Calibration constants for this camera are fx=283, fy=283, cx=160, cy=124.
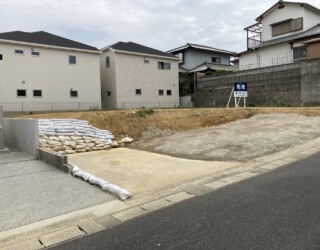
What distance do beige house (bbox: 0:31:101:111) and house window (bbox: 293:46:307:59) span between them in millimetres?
16891

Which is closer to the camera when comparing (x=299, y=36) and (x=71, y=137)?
(x=71, y=137)

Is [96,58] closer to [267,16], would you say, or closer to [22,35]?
[22,35]

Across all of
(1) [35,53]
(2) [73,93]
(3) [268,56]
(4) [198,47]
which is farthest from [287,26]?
(1) [35,53]

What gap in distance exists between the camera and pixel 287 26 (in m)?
27.3

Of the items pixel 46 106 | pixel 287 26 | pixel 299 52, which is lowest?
pixel 46 106

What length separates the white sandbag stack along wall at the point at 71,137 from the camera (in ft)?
31.6

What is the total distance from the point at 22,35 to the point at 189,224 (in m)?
22.5

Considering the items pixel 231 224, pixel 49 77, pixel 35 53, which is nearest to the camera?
pixel 231 224

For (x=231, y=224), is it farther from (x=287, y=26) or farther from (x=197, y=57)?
(x=197, y=57)

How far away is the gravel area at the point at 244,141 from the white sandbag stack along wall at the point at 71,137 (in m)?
1.28

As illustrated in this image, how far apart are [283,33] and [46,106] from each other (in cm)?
2279

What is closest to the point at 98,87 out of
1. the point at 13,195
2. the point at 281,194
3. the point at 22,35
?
the point at 22,35

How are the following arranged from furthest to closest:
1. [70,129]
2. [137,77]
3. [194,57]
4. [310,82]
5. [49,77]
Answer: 1. [194,57]
2. [137,77]
3. [49,77]
4. [310,82]
5. [70,129]

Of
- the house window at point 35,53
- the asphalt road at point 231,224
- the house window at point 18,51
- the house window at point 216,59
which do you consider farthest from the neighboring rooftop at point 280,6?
the asphalt road at point 231,224
